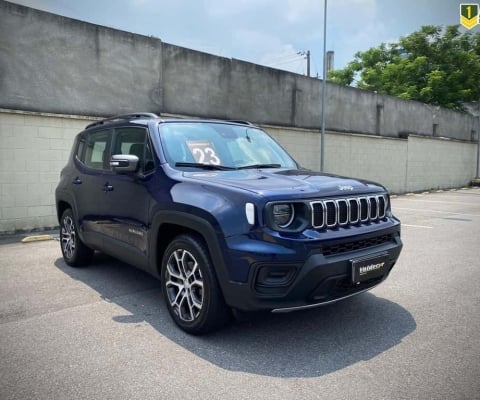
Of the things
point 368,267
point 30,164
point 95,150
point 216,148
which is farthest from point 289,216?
point 30,164

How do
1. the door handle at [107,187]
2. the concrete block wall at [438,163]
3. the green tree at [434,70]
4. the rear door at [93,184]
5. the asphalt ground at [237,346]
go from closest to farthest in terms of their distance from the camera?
the asphalt ground at [237,346] < the door handle at [107,187] < the rear door at [93,184] < the concrete block wall at [438,163] < the green tree at [434,70]

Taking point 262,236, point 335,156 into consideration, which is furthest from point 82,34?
point 335,156

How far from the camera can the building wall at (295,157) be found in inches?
329

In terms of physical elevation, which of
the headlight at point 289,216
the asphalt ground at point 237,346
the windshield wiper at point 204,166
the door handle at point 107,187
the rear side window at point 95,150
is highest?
the rear side window at point 95,150

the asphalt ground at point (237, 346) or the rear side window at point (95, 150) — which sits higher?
the rear side window at point (95, 150)

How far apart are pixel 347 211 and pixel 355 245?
0.91ft

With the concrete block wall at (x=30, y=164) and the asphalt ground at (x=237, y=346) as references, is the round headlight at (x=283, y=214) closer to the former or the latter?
the asphalt ground at (x=237, y=346)

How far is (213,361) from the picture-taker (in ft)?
10.1

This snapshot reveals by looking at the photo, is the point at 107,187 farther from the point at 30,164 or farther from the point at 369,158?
the point at 369,158

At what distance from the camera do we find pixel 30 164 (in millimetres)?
8578

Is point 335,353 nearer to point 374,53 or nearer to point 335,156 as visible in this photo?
point 335,156

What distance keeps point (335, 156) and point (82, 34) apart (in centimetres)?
1027

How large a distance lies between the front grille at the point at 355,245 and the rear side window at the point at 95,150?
9.35 feet

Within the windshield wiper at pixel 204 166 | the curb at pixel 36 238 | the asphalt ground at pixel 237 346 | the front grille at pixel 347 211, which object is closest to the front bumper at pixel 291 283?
the front grille at pixel 347 211
